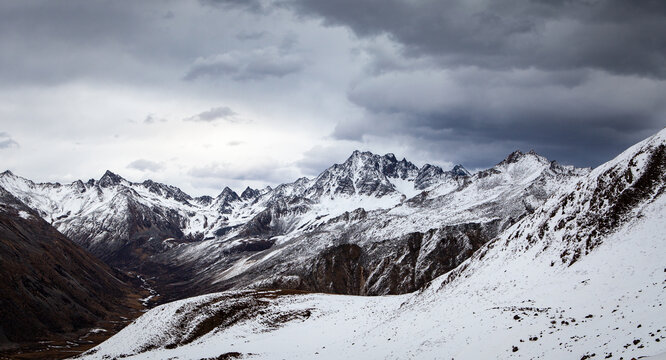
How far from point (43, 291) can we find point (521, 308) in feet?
502

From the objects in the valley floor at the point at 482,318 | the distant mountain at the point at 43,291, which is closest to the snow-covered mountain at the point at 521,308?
the valley floor at the point at 482,318

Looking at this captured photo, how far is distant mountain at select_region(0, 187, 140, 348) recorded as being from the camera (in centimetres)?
11600

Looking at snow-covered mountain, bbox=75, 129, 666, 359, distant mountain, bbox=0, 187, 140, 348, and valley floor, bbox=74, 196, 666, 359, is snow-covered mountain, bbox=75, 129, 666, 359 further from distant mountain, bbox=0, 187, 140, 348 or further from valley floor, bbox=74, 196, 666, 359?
distant mountain, bbox=0, 187, 140, 348

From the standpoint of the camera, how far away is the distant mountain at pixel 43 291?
4567 inches

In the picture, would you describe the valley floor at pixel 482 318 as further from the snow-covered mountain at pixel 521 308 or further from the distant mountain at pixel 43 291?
the distant mountain at pixel 43 291

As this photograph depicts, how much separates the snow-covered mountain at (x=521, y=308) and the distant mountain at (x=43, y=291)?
76144 millimetres

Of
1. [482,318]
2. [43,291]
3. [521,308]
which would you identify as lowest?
[43,291]

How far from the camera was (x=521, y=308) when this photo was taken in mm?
30500

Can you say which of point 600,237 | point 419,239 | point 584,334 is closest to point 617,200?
point 600,237

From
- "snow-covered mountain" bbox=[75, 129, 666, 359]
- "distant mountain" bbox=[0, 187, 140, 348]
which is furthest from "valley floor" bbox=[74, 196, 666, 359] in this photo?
"distant mountain" bbox=[0, 187, 140, 348]

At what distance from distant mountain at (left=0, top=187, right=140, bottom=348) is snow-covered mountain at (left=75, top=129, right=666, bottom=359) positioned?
2998 inches

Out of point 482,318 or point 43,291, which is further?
point 43,291

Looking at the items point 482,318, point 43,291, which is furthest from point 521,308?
point 43,291

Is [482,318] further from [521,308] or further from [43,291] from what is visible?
[43,291]
